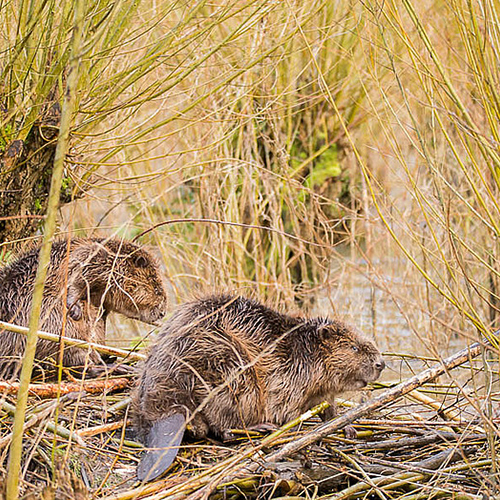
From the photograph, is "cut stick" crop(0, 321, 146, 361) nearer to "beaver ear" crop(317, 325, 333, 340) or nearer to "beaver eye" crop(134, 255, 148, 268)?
"beaver eye" crop(134, 255, 148, 268)

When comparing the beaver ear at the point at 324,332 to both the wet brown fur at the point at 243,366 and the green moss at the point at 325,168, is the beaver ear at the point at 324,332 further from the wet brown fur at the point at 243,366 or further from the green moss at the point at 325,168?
the green moss at the point at 325,168

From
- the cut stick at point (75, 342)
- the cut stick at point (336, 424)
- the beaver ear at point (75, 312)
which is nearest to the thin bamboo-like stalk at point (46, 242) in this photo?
the cut stick at point (75, 342)

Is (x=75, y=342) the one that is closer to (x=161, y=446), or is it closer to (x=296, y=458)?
(x=161, y=446)

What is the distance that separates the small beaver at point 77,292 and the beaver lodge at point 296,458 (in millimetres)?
351

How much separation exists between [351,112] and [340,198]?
0.91 meters

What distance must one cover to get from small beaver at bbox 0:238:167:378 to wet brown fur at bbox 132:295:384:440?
0.34 meters

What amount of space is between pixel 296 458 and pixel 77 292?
1282 mm

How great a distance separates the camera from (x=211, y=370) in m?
2.77

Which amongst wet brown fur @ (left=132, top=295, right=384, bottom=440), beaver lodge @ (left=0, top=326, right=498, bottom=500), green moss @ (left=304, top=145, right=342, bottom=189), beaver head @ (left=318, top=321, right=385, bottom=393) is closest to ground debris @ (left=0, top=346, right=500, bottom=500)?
beaver lodge @ (left=0, top=326, right=498, bottom=500)

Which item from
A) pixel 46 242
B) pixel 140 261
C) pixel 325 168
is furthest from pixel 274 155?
pixel 46 242

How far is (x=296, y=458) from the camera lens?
2520 mm

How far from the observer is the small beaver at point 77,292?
311 cm

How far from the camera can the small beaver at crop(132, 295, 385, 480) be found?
2736 millimetres

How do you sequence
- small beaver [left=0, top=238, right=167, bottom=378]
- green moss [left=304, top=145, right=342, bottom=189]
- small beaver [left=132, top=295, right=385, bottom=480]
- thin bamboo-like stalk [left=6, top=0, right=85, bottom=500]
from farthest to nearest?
green moss [left=304, top=145, right=342, bottom=189] → small beaver [left=0, top=238, right=167, bottom=378] → small beaver [left=132, top=295, right=385, bottom=480] → thin bamboo-like stalk [left=6, top=0, right=85, bottom=500]
